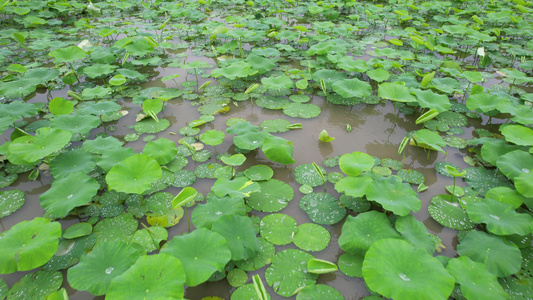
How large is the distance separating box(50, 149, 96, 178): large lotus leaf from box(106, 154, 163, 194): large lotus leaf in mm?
420

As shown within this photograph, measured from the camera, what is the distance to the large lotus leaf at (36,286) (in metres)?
2.04

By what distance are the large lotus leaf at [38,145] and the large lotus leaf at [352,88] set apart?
3262 mm

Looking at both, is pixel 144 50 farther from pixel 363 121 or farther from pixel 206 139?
pixel 363 121

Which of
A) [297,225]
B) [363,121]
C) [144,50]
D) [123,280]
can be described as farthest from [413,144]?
[144,50]

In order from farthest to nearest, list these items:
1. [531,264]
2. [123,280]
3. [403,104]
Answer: [403,104] < [531,264] < [123,280]

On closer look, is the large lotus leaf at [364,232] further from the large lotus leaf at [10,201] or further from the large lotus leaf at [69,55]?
the large lotus leaf at [69,55]

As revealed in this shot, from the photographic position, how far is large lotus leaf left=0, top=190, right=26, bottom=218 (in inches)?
106

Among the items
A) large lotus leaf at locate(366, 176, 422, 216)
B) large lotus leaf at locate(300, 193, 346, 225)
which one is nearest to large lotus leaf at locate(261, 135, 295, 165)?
large lotus leaf at locate(300, 193, 346, 225)

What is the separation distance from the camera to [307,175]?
10.1 feet

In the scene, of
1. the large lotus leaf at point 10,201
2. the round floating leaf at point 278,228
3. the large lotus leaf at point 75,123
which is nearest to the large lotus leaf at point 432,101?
the round floating leaf at point 278,228

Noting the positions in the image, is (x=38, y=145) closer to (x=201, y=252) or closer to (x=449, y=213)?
(x=201, y=252)

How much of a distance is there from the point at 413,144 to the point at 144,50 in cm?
472

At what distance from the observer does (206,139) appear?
131 inches

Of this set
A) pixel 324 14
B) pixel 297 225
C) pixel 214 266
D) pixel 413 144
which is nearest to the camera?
pixel 214 266
